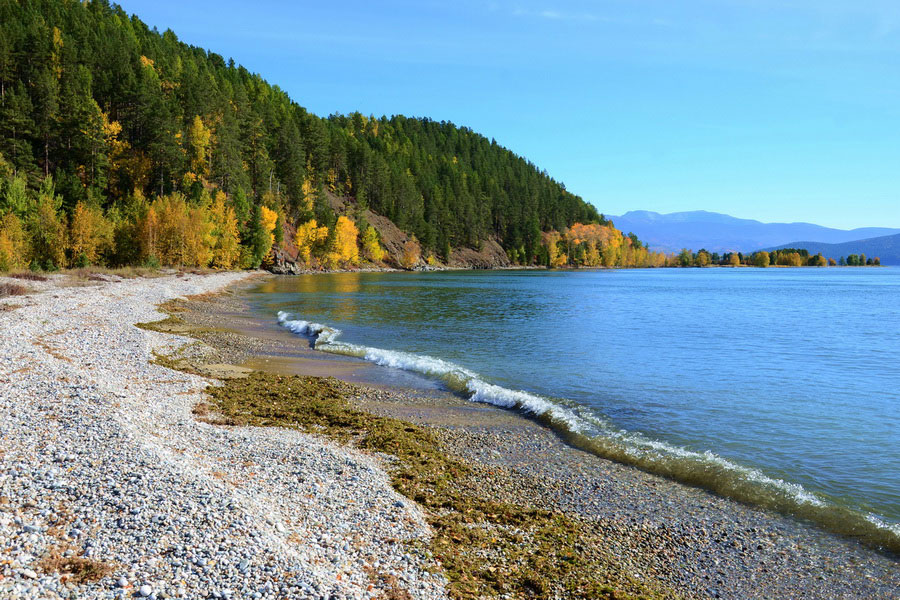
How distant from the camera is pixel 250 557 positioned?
7.31 metres

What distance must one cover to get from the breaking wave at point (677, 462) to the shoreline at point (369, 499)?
595 millimetres

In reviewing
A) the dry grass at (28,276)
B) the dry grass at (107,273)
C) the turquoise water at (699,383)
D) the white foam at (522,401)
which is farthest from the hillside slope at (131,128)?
the white foam at (522,401)

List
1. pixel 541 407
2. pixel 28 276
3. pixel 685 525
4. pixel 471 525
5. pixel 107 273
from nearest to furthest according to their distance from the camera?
pixel 471 525 < pixel 685 525 < pixel 541 407 < pixel 28 276 < pixel 107 273

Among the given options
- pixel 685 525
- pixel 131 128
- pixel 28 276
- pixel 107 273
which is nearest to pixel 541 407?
pixel 685 525

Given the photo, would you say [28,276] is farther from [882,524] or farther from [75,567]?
[882,524]

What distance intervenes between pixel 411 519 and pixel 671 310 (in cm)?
5654

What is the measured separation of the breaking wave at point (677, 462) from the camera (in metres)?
11.2

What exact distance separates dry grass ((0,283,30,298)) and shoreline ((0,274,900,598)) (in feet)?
82.4

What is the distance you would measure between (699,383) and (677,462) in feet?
35.9

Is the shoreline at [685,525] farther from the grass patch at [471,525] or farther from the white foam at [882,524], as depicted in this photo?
the white foam at [882,524]

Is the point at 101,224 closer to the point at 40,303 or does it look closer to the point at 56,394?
the point at 40,303

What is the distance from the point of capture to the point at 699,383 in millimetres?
23953

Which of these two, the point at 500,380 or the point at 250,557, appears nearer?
the point at 250,557

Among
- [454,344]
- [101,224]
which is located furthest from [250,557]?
[101,224]
